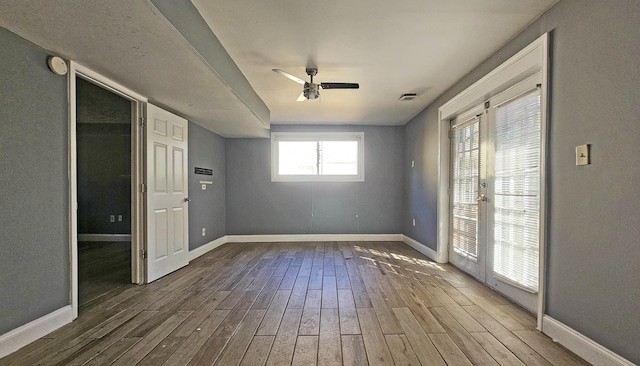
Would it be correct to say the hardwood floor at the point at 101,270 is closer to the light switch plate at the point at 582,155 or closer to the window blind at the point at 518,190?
the window blind at the point at 518,190

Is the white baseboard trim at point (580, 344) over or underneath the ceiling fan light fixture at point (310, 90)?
underneath

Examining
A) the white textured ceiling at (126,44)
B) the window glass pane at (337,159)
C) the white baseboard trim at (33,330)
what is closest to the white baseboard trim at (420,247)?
the window glass pane at (337,159)

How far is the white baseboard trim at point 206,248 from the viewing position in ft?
14.9

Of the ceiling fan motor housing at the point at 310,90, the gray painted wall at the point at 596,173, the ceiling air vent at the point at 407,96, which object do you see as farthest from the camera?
the ceiling air vent at the point at 407,96

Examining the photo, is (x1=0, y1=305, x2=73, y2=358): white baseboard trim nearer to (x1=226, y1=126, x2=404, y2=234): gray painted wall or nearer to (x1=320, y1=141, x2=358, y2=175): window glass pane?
(x1=226, y1=126, x2=404, y2=234): gray painted wall

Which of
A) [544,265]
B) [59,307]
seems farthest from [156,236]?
[544,265]

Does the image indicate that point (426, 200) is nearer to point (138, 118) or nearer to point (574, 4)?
point (574, 4)

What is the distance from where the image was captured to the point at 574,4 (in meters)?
1.93

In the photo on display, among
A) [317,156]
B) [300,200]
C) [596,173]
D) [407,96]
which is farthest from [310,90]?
[300,200]

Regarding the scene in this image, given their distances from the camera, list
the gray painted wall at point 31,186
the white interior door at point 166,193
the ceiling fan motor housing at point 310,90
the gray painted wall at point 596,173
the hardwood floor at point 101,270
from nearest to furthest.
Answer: the gray painted wall at point 596,173 < the gray painted wall at point 31,186 < the hardwood floor at point 101,270 < the ceiling fan motor housing at point 310,90 < the white interior door at point 166,193

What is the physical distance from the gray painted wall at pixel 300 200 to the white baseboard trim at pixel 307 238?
84 mm

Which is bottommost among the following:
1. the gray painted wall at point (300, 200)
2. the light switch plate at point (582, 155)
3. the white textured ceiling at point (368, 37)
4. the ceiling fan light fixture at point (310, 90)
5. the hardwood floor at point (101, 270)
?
the hardwood floor at point (101, 270)

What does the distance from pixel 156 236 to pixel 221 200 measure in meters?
2.30

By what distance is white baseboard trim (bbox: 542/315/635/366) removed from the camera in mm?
1661
